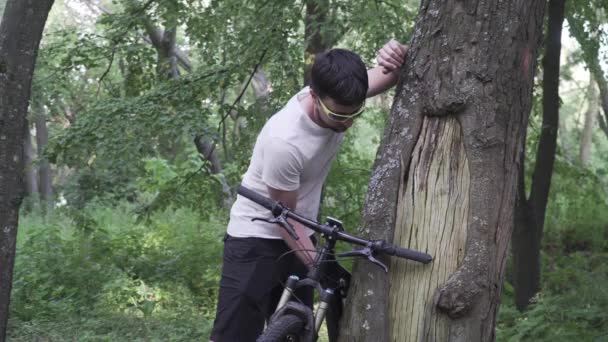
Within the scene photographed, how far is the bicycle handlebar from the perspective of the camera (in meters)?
3.03

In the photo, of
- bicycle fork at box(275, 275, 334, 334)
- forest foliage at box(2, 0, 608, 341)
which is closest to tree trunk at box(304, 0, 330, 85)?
forest foliage at box(2, 0, 608, 341)

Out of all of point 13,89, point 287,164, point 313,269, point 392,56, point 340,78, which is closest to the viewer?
point 340,78

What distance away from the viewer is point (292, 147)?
310cm

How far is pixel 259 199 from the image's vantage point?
318cm

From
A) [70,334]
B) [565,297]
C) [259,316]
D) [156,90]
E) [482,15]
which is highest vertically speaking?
[156,90]

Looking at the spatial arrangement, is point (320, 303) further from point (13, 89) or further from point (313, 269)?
point (13, 89)

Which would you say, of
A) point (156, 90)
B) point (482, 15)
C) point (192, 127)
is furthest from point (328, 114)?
point (156, 90)

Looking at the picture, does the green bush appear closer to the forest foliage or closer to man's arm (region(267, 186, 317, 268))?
the forest foliage

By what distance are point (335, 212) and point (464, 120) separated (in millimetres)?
4744

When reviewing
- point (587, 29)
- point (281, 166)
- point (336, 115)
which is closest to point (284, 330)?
point (281, 166)

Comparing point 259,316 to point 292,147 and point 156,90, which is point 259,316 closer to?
point 292,147

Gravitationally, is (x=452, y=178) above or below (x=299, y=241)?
above

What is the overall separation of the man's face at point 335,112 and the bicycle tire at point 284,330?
855 mm

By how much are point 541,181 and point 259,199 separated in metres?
5.33
